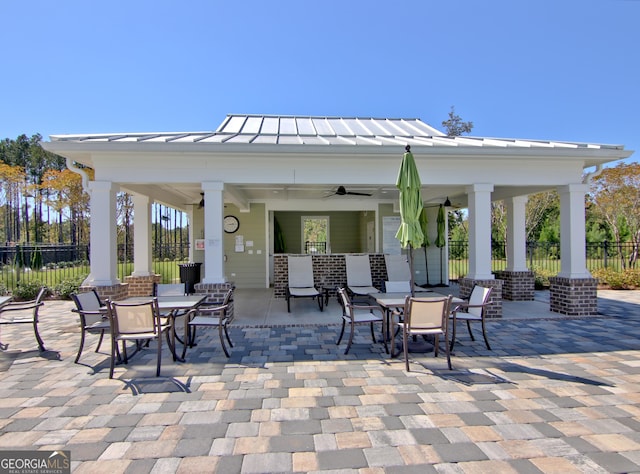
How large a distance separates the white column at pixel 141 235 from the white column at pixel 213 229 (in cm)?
284

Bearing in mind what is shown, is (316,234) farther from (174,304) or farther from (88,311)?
(88,311)

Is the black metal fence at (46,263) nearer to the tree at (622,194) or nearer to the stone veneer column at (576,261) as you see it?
the stone veneer column at (576,261)

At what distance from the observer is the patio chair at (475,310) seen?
4828 mm

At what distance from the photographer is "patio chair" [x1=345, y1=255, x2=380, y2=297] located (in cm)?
850

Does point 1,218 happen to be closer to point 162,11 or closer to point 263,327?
point 162,11

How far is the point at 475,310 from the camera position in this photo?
527 centimetres

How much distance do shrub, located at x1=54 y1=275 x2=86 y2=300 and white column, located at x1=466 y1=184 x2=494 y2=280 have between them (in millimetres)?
9516

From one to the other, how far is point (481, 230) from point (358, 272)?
2955 millimetres

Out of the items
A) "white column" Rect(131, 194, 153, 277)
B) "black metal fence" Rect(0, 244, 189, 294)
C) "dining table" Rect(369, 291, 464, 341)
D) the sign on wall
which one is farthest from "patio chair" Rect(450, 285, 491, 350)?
"black metal fence" Rect(0, 244, 189, 294)

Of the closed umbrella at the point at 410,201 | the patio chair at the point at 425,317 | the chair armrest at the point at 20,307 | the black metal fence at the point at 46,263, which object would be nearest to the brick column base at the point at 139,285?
the black metal fence at the point at 46,263

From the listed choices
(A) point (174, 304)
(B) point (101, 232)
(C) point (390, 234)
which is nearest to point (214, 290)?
(A) point (174, 304)

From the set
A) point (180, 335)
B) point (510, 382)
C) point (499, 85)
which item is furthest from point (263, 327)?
point (499, 85)

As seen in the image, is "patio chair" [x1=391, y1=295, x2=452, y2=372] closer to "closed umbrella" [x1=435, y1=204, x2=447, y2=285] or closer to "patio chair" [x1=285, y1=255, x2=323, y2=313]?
"patio chair" [x1=285, y1=255, x2=323, y2=313]

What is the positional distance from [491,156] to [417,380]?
4.33m
